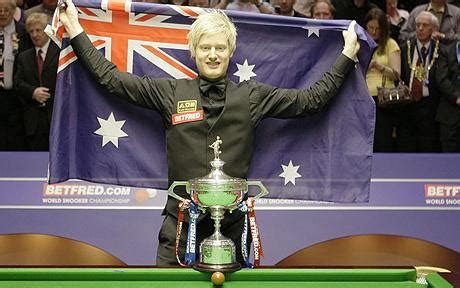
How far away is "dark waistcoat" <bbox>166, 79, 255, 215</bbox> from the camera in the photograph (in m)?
3.70

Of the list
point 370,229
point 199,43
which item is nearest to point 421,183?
point 370,229

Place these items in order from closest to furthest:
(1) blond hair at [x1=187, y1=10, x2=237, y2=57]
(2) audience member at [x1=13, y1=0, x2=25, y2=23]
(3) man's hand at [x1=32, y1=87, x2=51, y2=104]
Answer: (1) blond hair at [x1=187, y1=10, x2=237, y2=57] → (3) man's hand at [x1=32, y1=87, x2=51, y2=104] → (2) audience member at [x1=13, y1=0, x2=25, y2=23]

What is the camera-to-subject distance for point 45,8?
21.5 feet

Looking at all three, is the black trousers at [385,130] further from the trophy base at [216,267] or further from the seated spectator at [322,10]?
the trophy base at [216,267]

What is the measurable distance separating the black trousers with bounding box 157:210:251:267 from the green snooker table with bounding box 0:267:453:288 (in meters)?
0.76

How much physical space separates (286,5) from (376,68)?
33.1 inches

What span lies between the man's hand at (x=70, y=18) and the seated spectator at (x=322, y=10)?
287 centimetres

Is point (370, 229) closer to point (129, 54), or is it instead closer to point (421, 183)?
point (421, 183)

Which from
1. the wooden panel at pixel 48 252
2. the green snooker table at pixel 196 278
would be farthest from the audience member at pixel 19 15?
the green snooker table at pixel 196 278

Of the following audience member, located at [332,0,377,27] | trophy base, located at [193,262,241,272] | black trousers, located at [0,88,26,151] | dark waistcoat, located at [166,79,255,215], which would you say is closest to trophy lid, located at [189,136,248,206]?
trophy base, located at [193,262,241,272]

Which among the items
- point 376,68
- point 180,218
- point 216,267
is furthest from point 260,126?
point 376,68

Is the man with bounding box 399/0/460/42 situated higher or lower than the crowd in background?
higher

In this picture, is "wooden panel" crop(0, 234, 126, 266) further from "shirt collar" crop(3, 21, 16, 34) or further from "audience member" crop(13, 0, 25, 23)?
"audience member" crop(13, 0, 25, 23)

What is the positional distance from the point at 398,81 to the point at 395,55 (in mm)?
200
